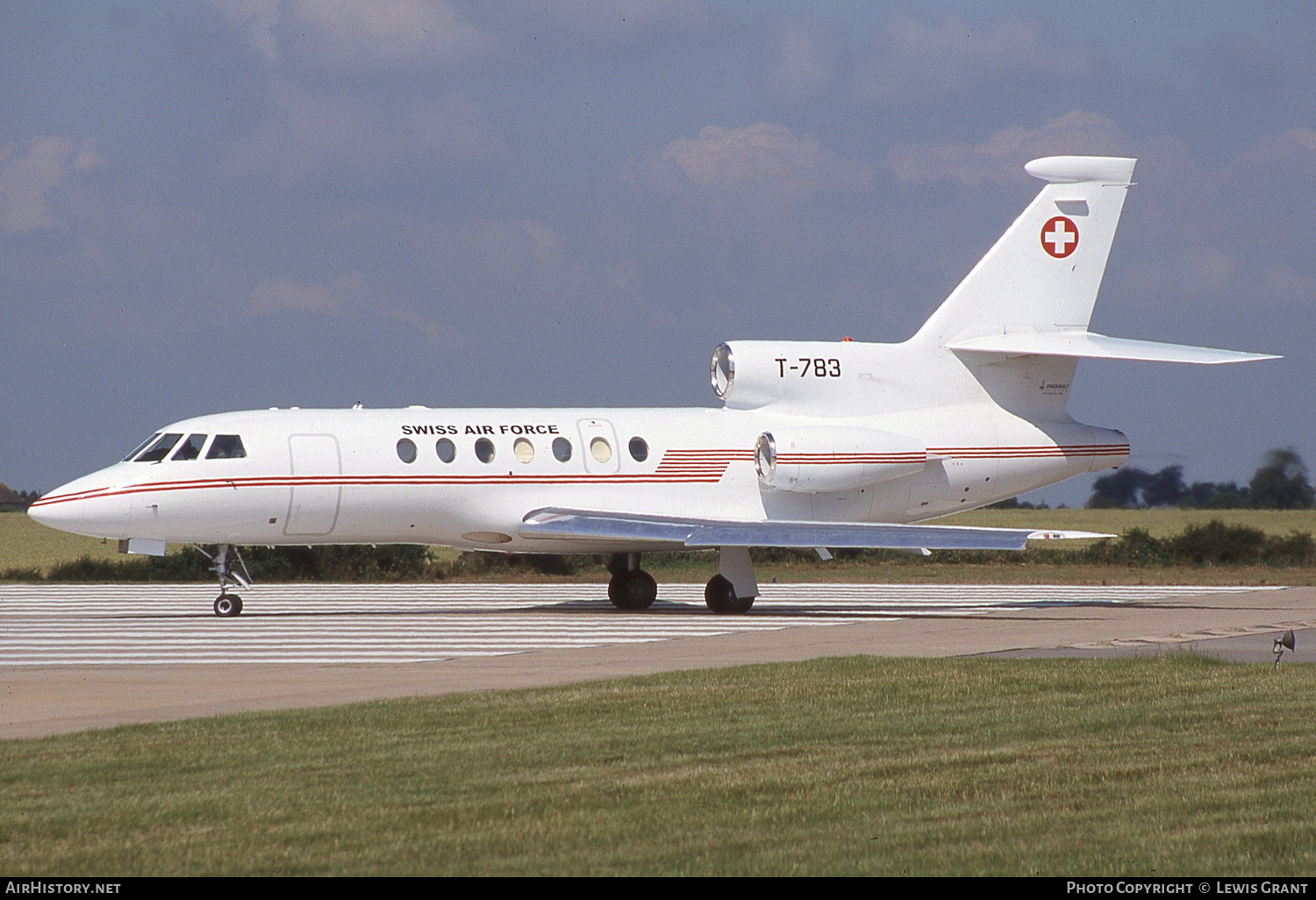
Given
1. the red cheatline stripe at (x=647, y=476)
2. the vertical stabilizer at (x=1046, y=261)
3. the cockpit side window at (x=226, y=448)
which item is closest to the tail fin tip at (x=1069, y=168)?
the vertical stabilizer at (x=1046, y=261)

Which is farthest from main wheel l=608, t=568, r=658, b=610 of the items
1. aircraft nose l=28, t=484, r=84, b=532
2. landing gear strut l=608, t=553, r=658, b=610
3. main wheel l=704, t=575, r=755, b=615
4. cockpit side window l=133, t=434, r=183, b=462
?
aircraft nose l=28, t=484, r=84, b=532

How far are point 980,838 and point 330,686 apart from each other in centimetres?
822

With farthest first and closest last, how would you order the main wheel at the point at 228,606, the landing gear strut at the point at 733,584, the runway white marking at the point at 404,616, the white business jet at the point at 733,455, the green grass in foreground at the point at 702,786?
the landing gear strut at the point at 733,584, the main wheel at the point at 228,606, the white business jet at the point at 733,455, the runway white marking at the point at 404,616, the green grass in foreground at the point at 702,786

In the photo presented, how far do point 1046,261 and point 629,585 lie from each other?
29.0 feet

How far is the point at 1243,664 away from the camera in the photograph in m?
14.3

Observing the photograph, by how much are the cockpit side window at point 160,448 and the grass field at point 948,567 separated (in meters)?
14.0

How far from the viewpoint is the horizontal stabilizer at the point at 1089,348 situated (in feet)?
75.6

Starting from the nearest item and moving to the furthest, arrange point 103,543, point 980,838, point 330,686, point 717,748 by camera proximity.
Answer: point 980,838 → point 717,748 → point 330,686 → point 103,543

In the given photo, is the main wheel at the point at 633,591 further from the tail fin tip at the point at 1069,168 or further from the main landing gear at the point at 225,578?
the tail fin tip at the point at 1069,168

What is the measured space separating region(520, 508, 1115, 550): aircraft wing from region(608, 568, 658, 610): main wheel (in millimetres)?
1521

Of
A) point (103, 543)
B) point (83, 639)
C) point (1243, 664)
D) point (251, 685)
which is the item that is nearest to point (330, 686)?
point (251, 685)

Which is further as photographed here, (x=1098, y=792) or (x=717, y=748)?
(x=717, y=748)

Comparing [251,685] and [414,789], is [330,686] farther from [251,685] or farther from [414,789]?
[414,789]

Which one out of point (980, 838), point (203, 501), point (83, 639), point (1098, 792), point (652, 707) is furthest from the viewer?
point (203, 501)
